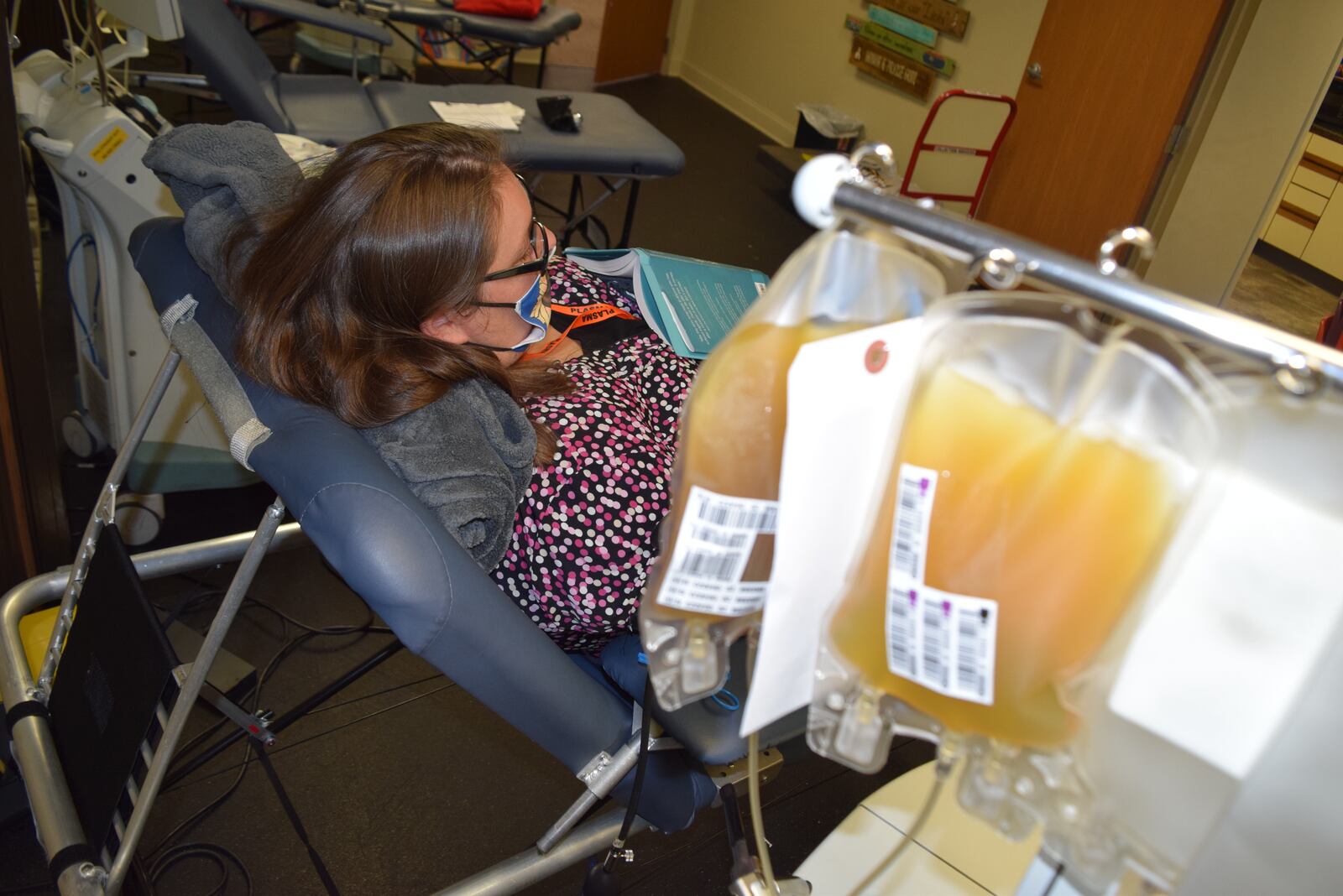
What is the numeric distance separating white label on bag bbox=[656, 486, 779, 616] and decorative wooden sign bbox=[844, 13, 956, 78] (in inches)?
186

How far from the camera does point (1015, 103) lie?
13.3ft

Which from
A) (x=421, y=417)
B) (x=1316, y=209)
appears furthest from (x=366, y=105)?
(x=1316, y=209)

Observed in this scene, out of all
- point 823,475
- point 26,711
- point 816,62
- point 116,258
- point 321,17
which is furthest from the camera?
point 816,62

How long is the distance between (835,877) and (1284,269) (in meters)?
6.14

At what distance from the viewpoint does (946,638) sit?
18.8 inches

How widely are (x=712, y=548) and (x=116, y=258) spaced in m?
1.78

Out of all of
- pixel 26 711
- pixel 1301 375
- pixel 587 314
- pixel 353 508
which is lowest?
pixel 26 711

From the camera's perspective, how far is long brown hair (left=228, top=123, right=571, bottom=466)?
115cm

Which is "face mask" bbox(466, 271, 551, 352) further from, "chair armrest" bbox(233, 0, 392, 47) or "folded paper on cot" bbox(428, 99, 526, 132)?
"chair armrest" bbox(233, 0, 392, 47)

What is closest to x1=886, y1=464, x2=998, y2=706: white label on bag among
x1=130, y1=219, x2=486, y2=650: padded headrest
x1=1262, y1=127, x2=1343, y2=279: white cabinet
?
x1=130, y1=219, x2=486, y2=650: padded headrest

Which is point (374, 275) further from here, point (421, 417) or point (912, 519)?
point (912, 519)

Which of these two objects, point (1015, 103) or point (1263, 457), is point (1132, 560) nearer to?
point (1263, 457)

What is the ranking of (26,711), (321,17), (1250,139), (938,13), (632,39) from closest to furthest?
(26,711) → (321,17) → (1250,139) → (938,13) → (632,39)

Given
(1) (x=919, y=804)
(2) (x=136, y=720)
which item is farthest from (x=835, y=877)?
(2) (x=136, y=720)
